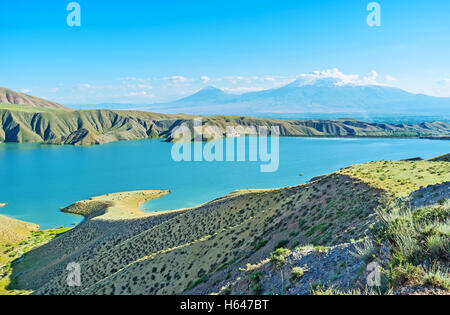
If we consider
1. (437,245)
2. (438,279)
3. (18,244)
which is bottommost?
(18,244)

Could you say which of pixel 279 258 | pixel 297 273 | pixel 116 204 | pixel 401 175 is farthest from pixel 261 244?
pixel 116 204

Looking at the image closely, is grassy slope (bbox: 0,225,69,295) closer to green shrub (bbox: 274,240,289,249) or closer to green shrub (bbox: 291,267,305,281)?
green shrub (bbox: 274,240,289,249)

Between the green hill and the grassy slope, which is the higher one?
the green hill

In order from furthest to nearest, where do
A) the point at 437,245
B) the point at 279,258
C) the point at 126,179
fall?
1. the point at 126,179
2. the point at 279,258
3. the point at 437,245

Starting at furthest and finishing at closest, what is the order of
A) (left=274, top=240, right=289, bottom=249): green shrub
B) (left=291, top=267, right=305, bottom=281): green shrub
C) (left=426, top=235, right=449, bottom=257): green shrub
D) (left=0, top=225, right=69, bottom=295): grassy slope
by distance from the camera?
(left=0, top=225, right=69, bottom=295): grassy slope, (left=274, top=240, right=289, bottom=249): green shrub, (left=291, top=267, right=305, bottom=281): green shrub, (left=426, top=235, right=449, bottom=257): green shrub

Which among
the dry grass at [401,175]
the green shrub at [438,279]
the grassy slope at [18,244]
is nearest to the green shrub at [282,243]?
the dry grass at [401,175]

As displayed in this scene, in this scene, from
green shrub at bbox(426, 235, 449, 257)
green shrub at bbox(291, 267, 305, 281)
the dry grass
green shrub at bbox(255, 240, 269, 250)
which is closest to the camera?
green shrub at bbox(426, 235, 449, 257)

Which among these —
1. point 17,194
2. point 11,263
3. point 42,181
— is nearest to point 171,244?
point 11,263

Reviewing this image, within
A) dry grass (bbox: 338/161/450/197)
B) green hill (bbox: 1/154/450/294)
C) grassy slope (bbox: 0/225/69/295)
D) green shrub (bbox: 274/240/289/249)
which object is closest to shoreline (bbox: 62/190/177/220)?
grassy slope (bbox: 0/225/69/295)

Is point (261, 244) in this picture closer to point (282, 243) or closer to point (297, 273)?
point (282, 243)

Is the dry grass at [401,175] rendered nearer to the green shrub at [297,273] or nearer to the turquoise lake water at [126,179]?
the green shrub at [297,273]

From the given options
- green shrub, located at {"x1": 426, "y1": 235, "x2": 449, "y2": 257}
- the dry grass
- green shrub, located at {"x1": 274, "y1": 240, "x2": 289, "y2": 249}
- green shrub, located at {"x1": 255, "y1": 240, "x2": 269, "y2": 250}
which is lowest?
green shrub, located at {"x1": 255, "y1": 240, "x2": 269, "y2": 250}
